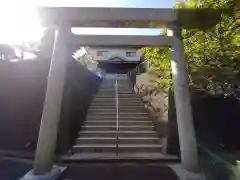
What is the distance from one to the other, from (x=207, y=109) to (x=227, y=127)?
0.75 m

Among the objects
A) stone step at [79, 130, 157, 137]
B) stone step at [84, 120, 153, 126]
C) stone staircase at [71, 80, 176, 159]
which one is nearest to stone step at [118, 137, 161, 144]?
stone staircase at [71, 80, 176, 159]

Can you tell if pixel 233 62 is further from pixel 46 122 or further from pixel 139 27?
pixel 46 122

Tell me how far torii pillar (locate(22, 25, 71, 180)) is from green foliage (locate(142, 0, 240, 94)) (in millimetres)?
3273

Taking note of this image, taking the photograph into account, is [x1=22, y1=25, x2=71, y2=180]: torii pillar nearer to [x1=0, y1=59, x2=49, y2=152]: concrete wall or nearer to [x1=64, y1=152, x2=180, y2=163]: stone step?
[x1=64, y1=152, x2=180, y2=163]: stone step

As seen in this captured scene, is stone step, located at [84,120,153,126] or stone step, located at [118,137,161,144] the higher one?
stone step, located at [84,120,153,126]

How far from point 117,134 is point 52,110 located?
10.0 ft

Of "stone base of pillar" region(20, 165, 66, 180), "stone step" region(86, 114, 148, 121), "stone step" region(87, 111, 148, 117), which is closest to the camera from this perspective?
"stone base of pillar" region(20, 165, 66, 180)

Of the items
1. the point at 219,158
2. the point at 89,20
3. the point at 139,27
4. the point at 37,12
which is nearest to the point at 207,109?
the point at 219,158

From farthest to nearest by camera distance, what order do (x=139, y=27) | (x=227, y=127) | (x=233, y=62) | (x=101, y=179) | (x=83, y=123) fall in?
(x=83, y=123), (x=227, y=127), (x=139, y=27), (x=233, y=62), (x=101, y=179)

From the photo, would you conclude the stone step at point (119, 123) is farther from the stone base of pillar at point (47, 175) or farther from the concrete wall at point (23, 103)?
the stone base of pillar at point (47, 175)

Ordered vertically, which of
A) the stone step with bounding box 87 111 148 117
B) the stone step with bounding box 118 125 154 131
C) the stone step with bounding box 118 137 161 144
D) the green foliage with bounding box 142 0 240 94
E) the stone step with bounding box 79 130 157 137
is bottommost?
the stone step with bounding box 118 137 161 144

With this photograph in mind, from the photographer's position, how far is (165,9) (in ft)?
21.7

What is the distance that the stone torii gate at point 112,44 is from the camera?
618 cm

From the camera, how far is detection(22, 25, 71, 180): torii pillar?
5996 millimetres
